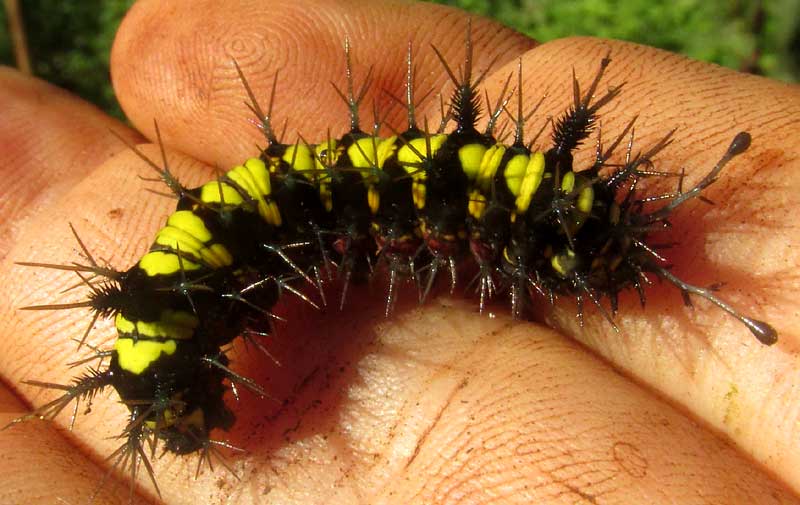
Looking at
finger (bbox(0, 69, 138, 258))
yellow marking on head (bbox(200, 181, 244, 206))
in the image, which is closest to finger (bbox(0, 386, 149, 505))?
finger (bbox(0, 69, 138, 258))

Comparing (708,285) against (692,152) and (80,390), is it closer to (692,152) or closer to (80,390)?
(692,152)

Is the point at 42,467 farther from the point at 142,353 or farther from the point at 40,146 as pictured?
the point at 40,146

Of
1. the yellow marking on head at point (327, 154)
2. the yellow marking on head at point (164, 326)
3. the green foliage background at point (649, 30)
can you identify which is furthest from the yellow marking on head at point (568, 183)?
→ the green foliage background at point (649, 30)

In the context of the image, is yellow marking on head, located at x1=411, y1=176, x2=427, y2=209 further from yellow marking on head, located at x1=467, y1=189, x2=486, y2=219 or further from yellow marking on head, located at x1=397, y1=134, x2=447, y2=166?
yellow marking on head, located at x1=467, y1=189, x2=486, y2=219

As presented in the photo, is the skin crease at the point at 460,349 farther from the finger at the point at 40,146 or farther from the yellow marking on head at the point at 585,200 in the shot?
the yellow marking on head at the point at 585,200

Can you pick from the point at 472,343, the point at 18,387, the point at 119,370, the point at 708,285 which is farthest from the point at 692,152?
the point at 18,387

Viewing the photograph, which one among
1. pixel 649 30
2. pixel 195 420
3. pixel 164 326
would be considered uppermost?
pixel 649 30

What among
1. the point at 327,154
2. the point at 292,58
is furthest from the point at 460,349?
the point at 292,58
